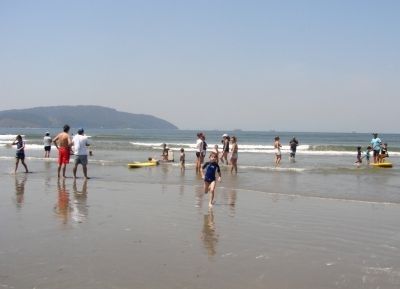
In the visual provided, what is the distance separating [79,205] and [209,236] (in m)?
3.92

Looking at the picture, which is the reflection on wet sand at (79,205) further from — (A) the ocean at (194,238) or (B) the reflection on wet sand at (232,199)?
(B) the reflection on wet sand at (232,199)

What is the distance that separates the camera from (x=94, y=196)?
492 inches

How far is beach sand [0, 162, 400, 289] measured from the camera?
19.8ft

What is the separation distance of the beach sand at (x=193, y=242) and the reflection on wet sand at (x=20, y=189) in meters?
0.07

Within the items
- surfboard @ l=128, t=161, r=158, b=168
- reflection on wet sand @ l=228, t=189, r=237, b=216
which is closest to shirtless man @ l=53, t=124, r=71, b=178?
reflection on wet sand @ l=228, t=189, r=237, b=216

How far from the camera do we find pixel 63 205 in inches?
428

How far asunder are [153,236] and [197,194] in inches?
216

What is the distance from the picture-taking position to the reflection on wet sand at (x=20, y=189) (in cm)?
1119

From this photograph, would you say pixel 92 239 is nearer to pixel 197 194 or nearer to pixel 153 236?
pixel 153 236

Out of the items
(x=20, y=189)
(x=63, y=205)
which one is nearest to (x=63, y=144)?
(x=20, y=189)

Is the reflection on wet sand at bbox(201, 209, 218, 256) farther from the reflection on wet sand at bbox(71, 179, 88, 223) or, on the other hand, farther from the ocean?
the reflection on wet sand at bbox(71, 179, 88, 223)

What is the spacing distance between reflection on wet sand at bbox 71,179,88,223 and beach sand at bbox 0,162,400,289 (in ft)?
0.07

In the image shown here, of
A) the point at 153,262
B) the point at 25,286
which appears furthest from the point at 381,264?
the point at 25,286

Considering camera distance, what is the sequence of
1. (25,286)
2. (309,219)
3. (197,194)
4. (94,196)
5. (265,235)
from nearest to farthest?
(25,286) → (265,235) → (309,219) → (94,196) → (197,194)
